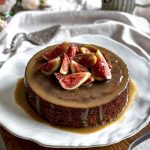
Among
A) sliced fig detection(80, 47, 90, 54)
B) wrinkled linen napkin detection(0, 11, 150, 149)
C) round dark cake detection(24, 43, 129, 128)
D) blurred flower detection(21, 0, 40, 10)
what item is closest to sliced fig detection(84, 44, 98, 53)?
sliced fig detection(80, 47, 90, 54)

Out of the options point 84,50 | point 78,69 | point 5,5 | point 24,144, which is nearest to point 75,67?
point 78,69

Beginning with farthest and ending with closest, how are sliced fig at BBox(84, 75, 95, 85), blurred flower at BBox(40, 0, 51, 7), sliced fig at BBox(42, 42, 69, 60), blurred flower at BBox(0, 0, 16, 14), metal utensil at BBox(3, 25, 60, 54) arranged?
1. blurred flower at BBox(40, 0, 51, 7)
2. blurred flower at BBox(0, 0, 16, 14)
3. metal utensil at BBox(3, 25, 60, 54)
4. sliced fig at BBox(42, 42, 69, 60)
5. sliced fig at BBox(84, 75, 95, 85)

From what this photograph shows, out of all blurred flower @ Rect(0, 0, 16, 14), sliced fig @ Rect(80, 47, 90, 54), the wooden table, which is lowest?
the wooden table

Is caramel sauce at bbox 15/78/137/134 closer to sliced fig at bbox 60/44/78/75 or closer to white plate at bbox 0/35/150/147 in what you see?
white plate at bbox 0/35/150/147

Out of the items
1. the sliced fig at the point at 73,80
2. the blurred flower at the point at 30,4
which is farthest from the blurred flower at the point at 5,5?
the sliced fig at the point at 73,80

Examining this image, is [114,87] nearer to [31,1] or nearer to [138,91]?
[138,91]

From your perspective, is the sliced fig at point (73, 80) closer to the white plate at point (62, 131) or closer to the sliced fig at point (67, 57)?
the sliced fig at point (67, 57)

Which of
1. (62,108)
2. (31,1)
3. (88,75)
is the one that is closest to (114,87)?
(88,75)
